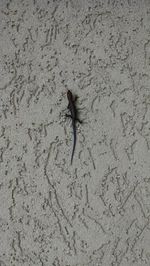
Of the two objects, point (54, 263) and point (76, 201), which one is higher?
point (76, 201)

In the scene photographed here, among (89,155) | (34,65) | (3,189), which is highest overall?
(34,65)

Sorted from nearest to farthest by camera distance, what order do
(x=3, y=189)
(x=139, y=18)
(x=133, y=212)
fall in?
(x=3, y=189), (x=133, y=212), (x=139, y=18)

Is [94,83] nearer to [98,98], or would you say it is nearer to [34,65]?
[98,98]

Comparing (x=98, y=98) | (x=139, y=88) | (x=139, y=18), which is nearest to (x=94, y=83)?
(x=98, y=98)

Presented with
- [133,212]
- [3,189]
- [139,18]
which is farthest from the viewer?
[139,18]

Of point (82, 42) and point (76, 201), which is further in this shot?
point (82, 42)

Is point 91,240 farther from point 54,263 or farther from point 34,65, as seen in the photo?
point 34,65

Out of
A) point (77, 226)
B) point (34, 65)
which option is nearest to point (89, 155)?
point (77, 226)
